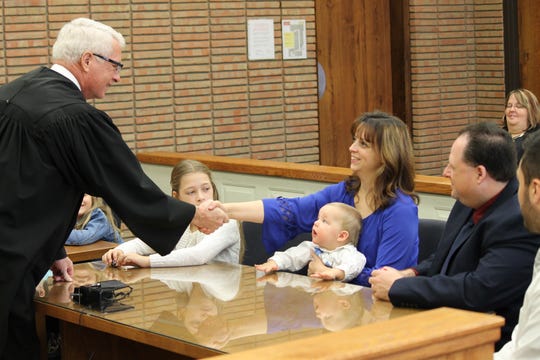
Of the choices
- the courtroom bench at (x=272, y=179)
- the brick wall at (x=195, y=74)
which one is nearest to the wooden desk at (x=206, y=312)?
the courtroom bench at (x=272, y=179)

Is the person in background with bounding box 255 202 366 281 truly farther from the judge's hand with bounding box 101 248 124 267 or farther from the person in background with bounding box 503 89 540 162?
the person in background with bounding box 503 89 540 162

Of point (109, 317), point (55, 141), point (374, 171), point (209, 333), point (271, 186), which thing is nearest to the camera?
point (209, 333)

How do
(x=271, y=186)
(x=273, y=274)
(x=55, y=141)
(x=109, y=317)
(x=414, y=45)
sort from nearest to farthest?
1. (x=109, y=317)
2. (x=55, y=141)
3. (x=273, y=274)
4. (x=271, y=186)
5. (x=414, y=45)

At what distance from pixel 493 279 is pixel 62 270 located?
78.2 inches

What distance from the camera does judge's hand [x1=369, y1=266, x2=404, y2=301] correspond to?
3.90 m

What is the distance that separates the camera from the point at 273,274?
15.1ft

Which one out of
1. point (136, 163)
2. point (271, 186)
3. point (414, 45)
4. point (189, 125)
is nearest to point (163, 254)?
point (136, 163)

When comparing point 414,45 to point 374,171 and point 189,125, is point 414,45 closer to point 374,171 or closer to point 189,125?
point 189,125

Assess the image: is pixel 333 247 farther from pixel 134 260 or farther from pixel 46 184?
pixel 46 184

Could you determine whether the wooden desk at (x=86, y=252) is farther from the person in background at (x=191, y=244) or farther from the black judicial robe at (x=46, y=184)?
the black judicial robe at (x=46, y=184)

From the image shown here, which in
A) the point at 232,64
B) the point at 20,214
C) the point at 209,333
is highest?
the point at 232,64

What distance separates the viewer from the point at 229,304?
4.05 meters

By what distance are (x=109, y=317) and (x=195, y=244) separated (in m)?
1.20

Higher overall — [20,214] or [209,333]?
[20,214]
